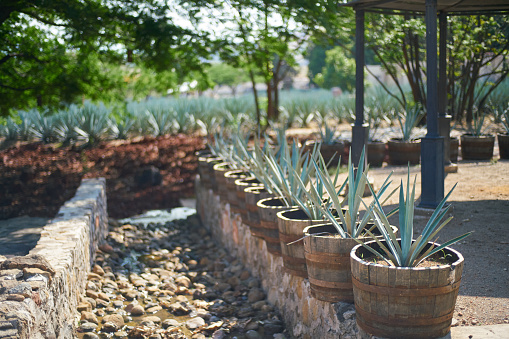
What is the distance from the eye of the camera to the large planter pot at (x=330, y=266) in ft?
9.40

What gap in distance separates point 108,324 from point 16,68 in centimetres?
511

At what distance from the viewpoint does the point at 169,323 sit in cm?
422

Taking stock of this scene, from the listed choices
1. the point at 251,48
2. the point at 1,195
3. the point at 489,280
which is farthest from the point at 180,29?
the point at 489,280

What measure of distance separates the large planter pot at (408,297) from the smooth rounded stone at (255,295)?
7.22ft

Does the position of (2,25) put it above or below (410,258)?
above

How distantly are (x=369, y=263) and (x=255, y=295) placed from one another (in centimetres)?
235

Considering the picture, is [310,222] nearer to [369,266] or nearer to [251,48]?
[369,266]

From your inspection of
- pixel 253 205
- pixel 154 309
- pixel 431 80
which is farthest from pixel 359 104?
pixel 154 309

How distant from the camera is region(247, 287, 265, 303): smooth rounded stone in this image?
462cm

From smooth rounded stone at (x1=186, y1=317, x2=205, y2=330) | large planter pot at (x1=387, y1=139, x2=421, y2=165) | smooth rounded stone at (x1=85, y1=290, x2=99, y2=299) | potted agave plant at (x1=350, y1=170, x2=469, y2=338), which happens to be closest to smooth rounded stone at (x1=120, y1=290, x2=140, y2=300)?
smooth rounded stone at (x1=85, y1=290, x2=99, y2=299)

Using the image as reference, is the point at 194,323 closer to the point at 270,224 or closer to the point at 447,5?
the point at 270,224

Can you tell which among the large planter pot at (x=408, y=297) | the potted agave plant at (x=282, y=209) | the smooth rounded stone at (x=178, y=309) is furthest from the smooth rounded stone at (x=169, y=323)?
the large planter pot at (x=408, y=297)

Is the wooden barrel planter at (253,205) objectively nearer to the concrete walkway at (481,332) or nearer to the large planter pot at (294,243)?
the large planter pot at (294,243)

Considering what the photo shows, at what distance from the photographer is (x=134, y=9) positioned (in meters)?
7.02
